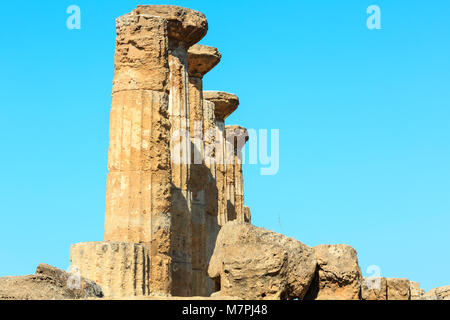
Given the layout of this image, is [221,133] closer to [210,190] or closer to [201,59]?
[210,190]

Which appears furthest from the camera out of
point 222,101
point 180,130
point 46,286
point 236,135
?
point 236,135

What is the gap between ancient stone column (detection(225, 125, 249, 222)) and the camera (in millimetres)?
25031

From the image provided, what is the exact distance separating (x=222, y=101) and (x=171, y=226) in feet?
31.2

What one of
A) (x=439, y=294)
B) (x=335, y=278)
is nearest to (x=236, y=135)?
(x=439, y=294)

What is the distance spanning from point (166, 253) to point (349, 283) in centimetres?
456

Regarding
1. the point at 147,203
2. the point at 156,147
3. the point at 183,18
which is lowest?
the point at 147,203

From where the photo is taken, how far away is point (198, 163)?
19.6 meters

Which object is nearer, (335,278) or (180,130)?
(335,278)

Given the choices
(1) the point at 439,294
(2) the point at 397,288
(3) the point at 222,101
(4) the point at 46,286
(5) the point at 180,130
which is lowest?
(1) the point at 439,294

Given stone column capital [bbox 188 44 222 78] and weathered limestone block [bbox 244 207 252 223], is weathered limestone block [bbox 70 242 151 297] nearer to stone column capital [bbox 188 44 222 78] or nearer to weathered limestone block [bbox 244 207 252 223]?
stone column capital [bbox 188 44 222 78]

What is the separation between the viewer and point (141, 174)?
45.3 ft
